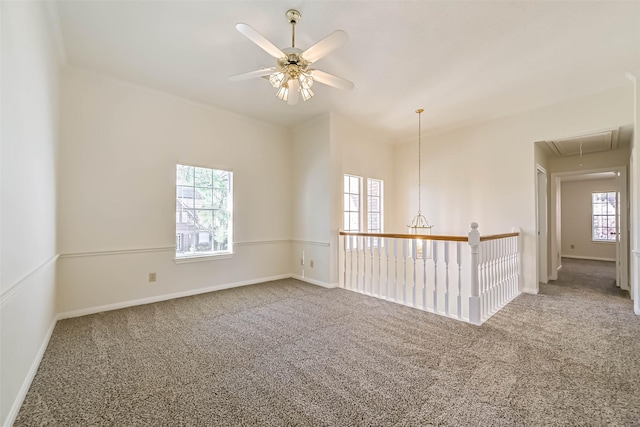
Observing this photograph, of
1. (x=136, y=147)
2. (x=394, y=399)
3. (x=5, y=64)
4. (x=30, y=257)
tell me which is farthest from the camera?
(x=136, y=147)

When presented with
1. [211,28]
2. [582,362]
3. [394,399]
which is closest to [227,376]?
[394,399]

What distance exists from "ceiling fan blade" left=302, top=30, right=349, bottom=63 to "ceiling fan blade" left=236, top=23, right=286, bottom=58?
0.23 metres

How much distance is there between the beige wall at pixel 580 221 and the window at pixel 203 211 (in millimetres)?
9563

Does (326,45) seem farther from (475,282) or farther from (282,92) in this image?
(475,282)

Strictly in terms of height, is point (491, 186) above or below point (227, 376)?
above

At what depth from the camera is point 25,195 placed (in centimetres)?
187

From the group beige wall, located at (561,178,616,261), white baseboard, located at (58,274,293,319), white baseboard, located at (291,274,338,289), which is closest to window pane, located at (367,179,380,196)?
white baseboard, located at (291,274,338,289)

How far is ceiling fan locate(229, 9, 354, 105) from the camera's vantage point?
2.04 metres

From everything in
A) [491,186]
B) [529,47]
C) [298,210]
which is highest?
[529,47]

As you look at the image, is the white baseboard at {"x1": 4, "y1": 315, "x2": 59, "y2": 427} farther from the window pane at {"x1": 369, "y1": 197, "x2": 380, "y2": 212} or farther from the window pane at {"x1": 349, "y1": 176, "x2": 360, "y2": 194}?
the window pane at {"x1": 369, "y1": 197, "x2": 380, "y2": 212}

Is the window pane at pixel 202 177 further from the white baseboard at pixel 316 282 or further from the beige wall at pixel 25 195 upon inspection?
the white baseboard at pixel 316 282

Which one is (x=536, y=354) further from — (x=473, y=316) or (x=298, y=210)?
(x=298, y=210)

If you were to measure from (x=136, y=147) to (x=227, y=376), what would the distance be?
313 cm

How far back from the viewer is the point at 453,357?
222cm
